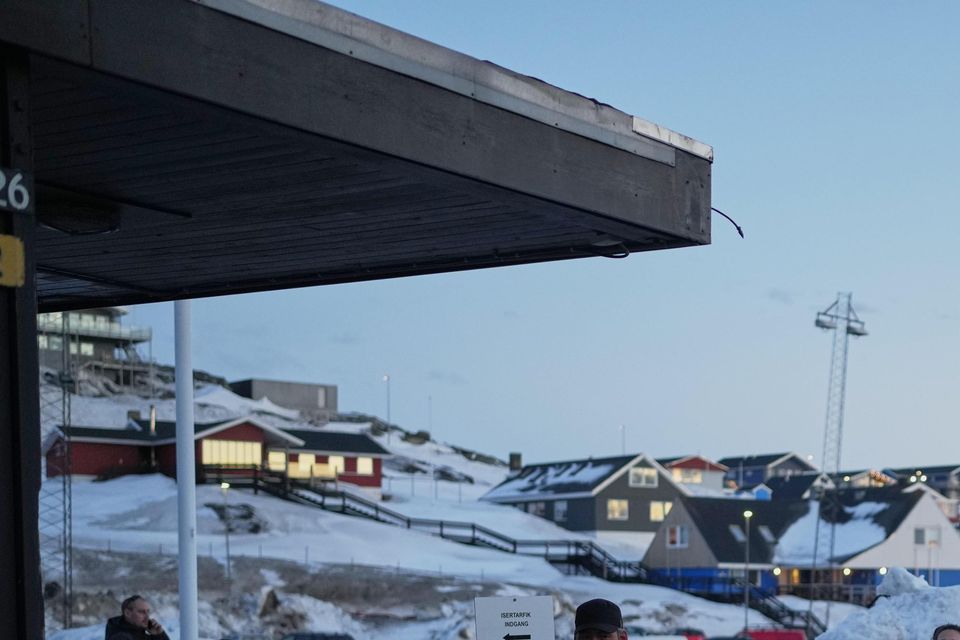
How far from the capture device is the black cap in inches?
207

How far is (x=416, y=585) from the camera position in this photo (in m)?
59.3

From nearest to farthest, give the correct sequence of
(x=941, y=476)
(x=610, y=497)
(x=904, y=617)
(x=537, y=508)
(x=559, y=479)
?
(x=904, y=617) → (x=610, y=497) → (x=537, y=508) → (x=559, y=479) → (x=941, y=476)

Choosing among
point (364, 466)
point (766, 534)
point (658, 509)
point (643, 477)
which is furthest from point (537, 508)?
point (766, 534)

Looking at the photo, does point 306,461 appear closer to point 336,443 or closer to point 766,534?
point 336,443

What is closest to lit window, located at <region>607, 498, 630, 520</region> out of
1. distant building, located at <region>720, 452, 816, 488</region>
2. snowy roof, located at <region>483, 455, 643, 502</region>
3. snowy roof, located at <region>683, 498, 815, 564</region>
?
snowy roof, located at <region>483, 455, 643, 502</region>

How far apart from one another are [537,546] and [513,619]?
2809 inches

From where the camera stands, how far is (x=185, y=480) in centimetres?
1945

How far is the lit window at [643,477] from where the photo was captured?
95.3 m

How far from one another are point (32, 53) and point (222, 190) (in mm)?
2856

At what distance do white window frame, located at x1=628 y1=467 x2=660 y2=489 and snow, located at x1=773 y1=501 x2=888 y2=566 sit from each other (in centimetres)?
1149

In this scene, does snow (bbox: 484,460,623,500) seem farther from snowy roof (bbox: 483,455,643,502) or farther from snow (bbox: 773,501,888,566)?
snow (bbox: 773,501,888,566)

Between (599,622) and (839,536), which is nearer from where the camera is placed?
(599,622)

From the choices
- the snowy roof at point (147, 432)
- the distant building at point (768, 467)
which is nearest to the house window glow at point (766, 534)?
the snowy roof at point (147, 432)

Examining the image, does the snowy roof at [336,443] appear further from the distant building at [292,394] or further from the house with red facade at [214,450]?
the distant building at [292,394]
